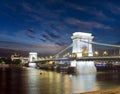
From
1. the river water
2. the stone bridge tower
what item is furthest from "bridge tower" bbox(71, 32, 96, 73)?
the river water

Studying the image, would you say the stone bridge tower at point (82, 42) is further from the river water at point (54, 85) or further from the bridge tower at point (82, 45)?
the river water at point (54, 85)

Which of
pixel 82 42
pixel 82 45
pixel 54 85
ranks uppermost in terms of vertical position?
pixel 82 42

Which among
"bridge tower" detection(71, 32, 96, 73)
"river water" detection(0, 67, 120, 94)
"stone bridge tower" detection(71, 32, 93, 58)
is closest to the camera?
"river water" detection(0, 67, 120, 94)

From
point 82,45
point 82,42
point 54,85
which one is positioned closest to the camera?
point 54,85

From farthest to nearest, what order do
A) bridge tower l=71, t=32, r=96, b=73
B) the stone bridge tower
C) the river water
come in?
1. the stone bridge tower
2. bridge tower l=71, t=32, r=96, b=73
3. the river water

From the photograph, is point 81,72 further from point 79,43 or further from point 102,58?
point 102,58

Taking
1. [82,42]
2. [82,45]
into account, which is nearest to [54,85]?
[82,42]

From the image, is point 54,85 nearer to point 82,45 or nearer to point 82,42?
point 82,42

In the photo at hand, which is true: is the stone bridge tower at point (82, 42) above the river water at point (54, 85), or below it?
above

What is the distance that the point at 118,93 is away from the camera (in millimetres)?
13312

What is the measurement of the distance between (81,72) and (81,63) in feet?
6.35

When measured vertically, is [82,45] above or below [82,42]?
below

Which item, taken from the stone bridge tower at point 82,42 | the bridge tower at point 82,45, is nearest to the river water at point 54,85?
the bridge tower at point 82,45

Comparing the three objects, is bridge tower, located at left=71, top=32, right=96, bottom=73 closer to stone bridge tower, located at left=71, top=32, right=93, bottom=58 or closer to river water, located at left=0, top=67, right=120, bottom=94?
stone bridge tower, located at left=71, top=32, right=93, bottom=58
